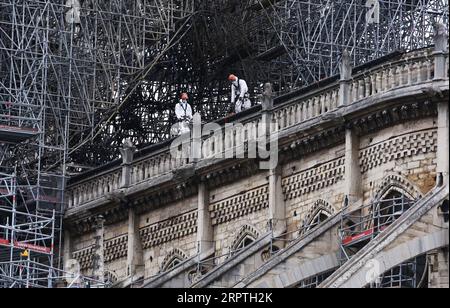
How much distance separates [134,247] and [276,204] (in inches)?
298

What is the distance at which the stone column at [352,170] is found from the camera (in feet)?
213

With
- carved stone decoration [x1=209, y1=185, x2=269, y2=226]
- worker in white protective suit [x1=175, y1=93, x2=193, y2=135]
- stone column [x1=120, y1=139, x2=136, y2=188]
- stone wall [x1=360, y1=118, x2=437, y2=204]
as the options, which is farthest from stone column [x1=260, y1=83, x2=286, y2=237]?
stone column [x1=120, y1=139, x2=136, y2=188]

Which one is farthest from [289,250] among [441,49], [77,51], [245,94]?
[77,51]

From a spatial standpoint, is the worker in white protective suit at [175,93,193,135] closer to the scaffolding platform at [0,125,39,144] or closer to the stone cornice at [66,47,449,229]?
the stone cornice at [66,47,449,229]

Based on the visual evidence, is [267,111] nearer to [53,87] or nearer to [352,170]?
[352,170]

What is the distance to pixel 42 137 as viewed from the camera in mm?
75688

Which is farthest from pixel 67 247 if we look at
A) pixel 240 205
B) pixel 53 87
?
pixel 240 205

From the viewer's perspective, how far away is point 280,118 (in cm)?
6850

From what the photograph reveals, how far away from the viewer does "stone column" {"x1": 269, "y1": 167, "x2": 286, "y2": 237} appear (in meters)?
68.1

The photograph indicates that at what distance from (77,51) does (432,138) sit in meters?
18.5

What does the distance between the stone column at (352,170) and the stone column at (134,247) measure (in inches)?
428

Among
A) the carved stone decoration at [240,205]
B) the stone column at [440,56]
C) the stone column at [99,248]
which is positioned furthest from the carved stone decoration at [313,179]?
the stone column at [99,248]

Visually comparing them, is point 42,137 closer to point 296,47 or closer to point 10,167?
point 10,167

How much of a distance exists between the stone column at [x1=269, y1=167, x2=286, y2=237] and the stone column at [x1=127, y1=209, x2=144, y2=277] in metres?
7.17
